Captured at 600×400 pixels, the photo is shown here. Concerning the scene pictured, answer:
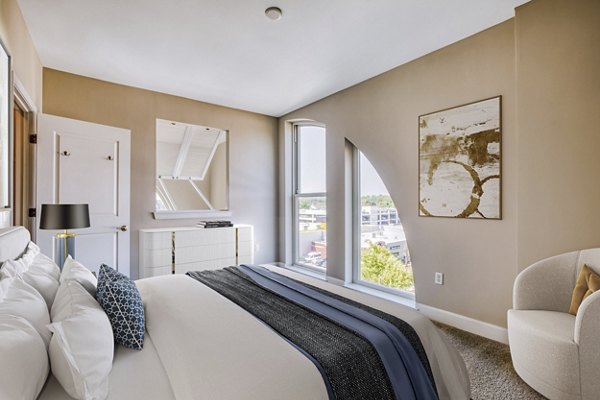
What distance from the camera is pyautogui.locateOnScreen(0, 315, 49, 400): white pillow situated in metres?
0.78

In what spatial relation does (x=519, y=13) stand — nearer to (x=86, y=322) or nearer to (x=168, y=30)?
(x=168, y=30)

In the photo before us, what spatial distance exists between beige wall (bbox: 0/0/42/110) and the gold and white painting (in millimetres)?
3354

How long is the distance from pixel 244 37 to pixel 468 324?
323 centimetres

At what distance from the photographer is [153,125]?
3.90 meters

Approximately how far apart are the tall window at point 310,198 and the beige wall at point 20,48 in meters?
3.25

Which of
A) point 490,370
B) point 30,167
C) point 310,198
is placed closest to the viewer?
point 490,370

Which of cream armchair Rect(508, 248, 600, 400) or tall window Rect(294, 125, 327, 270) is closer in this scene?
cream armchair Rect(508, 248, 600, 400)

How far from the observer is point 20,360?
84 cm

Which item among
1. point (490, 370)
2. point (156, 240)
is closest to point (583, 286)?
point (490, 370)

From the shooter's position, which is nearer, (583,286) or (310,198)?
(583,286)

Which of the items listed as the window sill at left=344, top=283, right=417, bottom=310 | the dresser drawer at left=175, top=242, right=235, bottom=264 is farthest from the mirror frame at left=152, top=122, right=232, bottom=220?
the window sill at left=344, top=283, right=417, bottom=310

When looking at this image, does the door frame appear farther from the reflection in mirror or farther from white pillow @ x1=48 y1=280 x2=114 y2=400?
white pillow @ x1=48 y1=280 x2=114 y2=400

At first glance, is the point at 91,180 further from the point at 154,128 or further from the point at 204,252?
the point at 204,252

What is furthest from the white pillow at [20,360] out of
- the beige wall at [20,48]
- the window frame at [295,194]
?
the window frame at [295,194]
